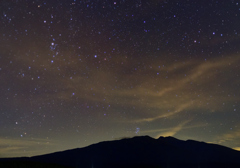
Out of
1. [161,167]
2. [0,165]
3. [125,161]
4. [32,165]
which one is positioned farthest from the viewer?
[125,161]

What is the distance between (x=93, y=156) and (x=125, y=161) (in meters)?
26.7

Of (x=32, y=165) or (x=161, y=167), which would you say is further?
(x=161, y=167)

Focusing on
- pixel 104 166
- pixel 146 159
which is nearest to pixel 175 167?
pixel 146 159

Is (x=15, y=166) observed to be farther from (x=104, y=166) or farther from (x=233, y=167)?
(x=233, y=167)

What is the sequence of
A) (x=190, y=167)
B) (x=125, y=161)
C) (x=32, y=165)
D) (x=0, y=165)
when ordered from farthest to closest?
(x=125, y=161) → (x=190, y=167) → (x=32, y=165) → (x=0, y=165)

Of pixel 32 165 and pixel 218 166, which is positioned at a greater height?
pixel 32 165

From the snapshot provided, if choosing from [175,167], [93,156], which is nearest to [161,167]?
[175,167]

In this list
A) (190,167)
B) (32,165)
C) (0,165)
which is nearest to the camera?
(0,165)

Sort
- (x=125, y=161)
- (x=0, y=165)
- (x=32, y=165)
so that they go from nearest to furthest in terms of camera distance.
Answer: (x=0, y=165), (x=32, y=165), (x=125, y=161)

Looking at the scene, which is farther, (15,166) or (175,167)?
(175,167)

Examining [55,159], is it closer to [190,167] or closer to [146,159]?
[146,159]

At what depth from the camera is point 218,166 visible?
198875 millimetres

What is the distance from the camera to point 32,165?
2080cm

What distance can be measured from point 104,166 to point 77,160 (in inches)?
835
